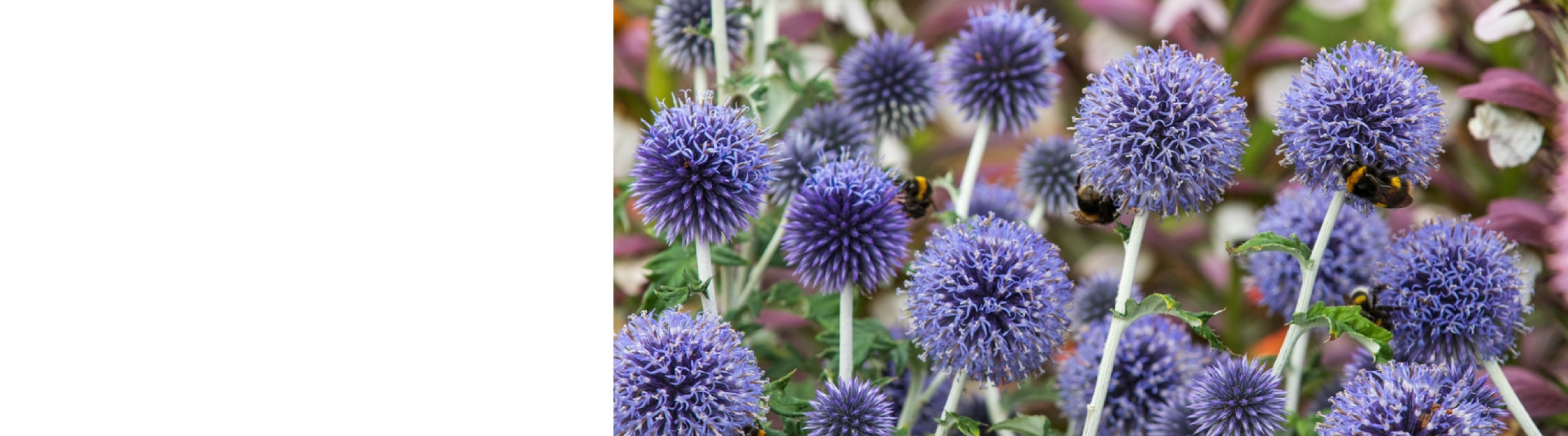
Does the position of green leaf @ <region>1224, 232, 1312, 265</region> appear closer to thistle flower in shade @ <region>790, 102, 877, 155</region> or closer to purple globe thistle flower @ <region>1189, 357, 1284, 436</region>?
A: purple globe thistle flower @ <region>1189, 357, 1284, 436</region>

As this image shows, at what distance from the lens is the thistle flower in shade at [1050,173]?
0.93 m

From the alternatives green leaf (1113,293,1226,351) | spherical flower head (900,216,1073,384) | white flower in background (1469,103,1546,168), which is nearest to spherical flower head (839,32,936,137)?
spherical flower head (900,216,1073,384)

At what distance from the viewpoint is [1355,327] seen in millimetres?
663

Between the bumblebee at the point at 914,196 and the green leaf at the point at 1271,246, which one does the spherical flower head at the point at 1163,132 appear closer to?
the green leaf at the point at 1271,246

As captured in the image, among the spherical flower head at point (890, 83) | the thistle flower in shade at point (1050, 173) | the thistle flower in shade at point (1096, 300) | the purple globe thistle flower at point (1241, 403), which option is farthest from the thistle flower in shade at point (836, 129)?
the purple globe thistle flower at point (1241, 403)

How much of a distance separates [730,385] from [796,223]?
13 cm

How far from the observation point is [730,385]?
27.5 inches

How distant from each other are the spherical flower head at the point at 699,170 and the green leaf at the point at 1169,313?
0.26m
